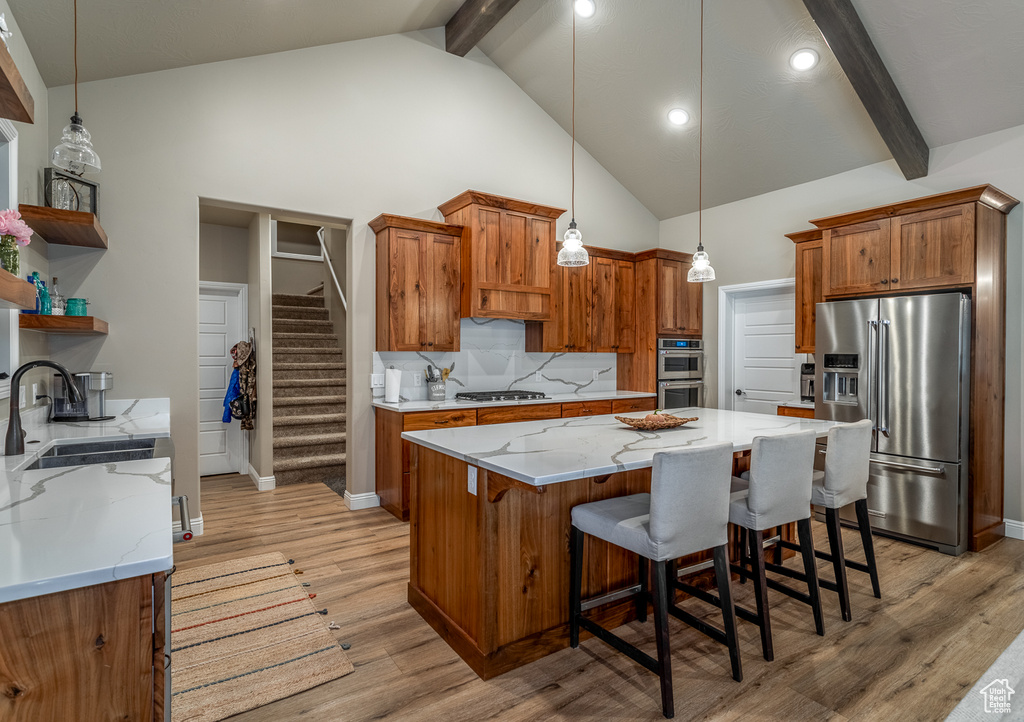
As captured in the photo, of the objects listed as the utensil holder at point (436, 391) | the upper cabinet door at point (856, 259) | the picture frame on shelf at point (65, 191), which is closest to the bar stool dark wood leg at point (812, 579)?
the upper cabinet door at point (856, 259)

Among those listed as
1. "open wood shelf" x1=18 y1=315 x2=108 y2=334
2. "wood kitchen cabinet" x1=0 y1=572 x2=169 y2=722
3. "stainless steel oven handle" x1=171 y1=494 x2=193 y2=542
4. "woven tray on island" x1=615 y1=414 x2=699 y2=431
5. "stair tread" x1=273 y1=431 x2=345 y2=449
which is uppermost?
"open wood shelf" x1=18 y1=315 x2=108 y2=334

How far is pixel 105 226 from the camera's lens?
338 centimetres

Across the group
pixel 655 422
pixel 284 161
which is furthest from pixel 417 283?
pixel 655 422

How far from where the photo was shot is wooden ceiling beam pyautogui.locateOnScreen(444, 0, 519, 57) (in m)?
4.07

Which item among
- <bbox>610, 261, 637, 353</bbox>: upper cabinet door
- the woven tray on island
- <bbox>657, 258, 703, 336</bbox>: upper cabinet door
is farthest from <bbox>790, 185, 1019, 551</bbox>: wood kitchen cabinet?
the woven tray on island

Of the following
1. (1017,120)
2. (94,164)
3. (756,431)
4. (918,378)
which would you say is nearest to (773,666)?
(756,431)

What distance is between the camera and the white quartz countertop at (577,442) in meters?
1.93

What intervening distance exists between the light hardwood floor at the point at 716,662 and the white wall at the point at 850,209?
1.44 metres

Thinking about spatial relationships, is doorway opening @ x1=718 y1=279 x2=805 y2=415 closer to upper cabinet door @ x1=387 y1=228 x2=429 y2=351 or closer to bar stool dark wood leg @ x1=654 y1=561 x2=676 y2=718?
upper cabinet door @ x1=387 y1=228 x2=429 y2=351

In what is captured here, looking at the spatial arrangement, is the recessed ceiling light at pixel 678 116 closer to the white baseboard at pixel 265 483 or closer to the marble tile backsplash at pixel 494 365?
the marble tile backsplash at pixel 494 365

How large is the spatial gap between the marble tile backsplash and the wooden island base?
203 centimetres

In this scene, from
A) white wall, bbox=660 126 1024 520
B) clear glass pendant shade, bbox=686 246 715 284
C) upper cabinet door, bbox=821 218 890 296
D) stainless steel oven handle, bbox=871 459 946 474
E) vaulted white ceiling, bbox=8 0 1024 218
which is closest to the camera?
vaulted white ceiling, bbox=8 0 1024 218

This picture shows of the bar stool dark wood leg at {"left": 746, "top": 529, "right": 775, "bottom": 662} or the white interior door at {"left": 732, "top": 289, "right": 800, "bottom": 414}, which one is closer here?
the bar stool dark wood leg at {"left": 746, "top": 529, "right": 775, "bottom": 662}

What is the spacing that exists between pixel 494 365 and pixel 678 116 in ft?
9.24
